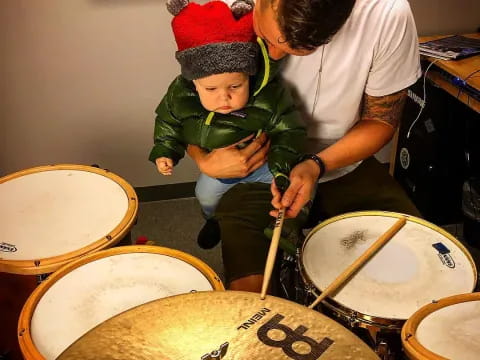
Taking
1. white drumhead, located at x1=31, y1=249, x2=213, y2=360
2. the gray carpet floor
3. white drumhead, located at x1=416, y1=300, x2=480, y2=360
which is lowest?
the gray carpet floor

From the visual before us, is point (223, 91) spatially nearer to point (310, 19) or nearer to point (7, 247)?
point (310, 19)

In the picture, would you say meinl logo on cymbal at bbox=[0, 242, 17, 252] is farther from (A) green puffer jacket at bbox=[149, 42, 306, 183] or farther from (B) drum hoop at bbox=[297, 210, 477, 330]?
(B) drum hoop at bbox=[297, 210, 477, 330]

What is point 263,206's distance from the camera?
1.37 m

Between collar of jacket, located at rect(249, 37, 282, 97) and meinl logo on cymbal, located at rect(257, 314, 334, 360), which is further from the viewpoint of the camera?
collar of jacket, located at rect(249, 37, 282, 97)

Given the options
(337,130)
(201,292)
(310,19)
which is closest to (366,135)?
(337,130)

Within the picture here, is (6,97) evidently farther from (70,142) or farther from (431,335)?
(431,335)

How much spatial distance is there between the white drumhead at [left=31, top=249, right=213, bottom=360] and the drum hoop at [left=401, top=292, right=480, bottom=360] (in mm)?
354

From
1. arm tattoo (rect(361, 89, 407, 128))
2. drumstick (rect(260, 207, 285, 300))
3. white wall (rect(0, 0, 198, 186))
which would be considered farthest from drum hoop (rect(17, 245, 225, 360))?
white wall (rect(0, 0, 198, 186))

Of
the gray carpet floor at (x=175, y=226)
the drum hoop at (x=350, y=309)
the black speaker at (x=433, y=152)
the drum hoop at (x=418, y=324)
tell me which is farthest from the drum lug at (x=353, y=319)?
the black speaker at (x=433, y=152)

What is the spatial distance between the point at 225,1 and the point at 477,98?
2.93 feet

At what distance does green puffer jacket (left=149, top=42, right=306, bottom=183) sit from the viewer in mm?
1274

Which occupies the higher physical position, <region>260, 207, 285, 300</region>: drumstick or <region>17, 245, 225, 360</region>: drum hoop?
<region>260, 207, 285, 300</region>: drumstick

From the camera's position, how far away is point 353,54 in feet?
4.31

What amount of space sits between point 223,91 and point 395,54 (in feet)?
1.41
